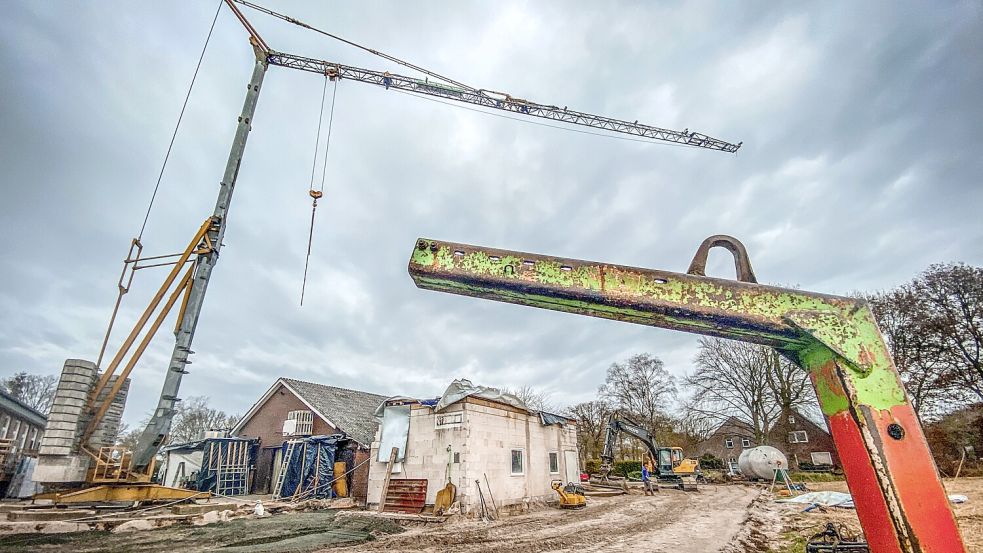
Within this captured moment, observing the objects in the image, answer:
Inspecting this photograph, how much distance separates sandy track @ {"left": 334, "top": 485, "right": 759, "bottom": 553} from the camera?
8.34 meters

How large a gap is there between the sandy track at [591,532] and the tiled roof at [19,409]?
1751 cm

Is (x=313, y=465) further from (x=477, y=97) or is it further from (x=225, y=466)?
(x=477, y=97)

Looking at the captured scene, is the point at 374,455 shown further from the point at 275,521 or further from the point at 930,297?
the point at 930,297

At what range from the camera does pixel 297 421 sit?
21.1 metres

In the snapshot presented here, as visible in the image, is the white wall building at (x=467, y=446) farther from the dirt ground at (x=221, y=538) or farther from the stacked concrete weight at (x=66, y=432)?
the stacked concrete weight at (x=66, y=432)

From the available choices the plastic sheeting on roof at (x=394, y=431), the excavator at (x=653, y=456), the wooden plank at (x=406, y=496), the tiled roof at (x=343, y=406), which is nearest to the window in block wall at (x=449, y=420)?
the plastic sheeting on roof at (x=394, y=431)

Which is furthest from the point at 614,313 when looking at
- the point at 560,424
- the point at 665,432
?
the point at 665,432

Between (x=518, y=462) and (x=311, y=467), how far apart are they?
9.54m

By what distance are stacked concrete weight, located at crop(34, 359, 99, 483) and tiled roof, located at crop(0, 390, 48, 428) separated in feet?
30.3

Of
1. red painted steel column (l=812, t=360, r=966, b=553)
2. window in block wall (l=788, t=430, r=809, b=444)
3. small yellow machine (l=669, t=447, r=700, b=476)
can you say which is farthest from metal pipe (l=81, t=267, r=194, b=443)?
window in block wall (l=788, t=430, r=809, b=444)

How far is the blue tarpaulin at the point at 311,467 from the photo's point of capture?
17516 millimetres

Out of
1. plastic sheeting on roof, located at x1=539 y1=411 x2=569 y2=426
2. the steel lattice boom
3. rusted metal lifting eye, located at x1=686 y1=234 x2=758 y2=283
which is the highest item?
the steel lattice boom

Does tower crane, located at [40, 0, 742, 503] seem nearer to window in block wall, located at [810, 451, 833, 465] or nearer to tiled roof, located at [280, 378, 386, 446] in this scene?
tiled roof, located at [280, 378, 386, 446]

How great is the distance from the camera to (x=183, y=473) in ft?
71.9
